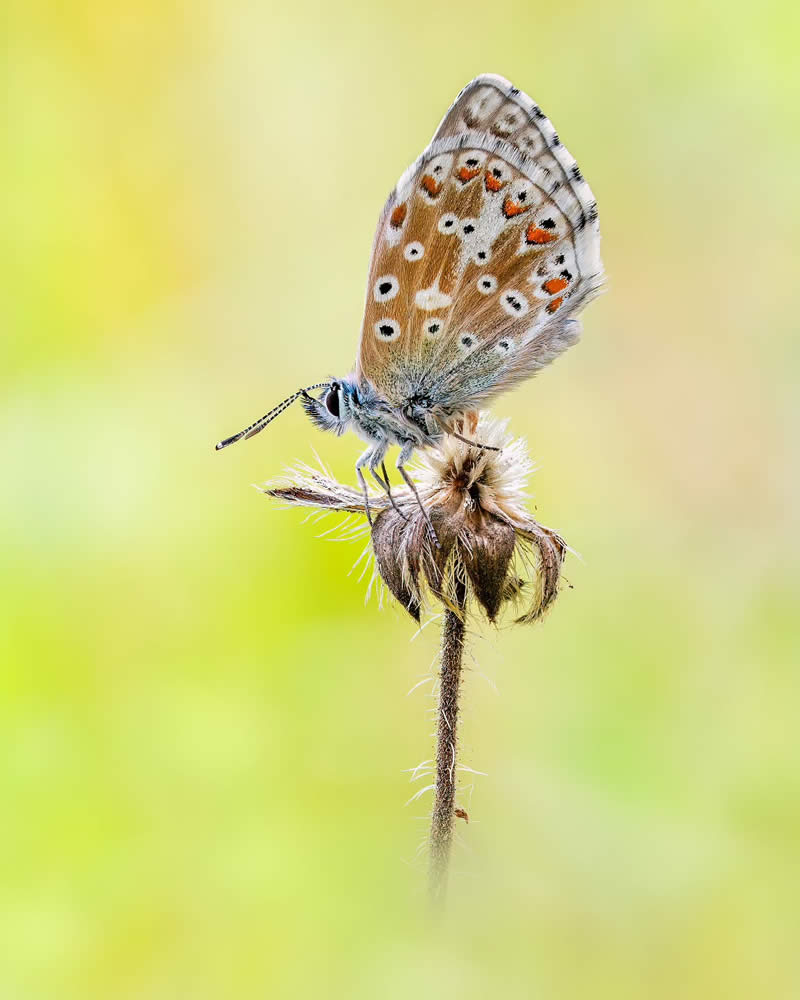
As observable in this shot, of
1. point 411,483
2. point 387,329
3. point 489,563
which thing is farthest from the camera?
point 387,329

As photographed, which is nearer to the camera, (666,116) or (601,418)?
(601,418)

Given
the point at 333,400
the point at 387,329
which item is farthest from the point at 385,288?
the point at 333,400

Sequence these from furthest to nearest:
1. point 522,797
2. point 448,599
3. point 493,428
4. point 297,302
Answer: point 297,302
point 522,797
point 493,428
point 448,599

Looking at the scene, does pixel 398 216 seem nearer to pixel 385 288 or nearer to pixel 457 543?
pixel 385 288

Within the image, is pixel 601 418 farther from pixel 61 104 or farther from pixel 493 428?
pixel 61 104

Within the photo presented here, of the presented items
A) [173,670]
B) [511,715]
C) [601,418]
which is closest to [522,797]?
[511,715]

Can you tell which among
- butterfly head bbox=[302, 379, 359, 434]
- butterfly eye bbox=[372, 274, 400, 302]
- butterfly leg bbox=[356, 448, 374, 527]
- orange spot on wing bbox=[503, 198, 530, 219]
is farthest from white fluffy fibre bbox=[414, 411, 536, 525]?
orange spot on wing bbox=[503, 198, 530, 219]

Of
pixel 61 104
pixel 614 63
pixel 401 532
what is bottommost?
pixel 401 532
